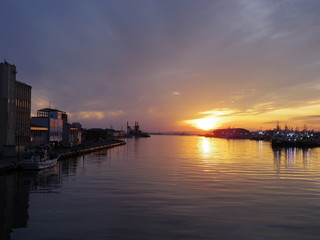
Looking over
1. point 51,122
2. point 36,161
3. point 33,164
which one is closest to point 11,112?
point 36,161

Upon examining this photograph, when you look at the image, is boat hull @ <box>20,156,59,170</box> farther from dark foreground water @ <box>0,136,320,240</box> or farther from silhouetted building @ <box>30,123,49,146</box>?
silhouetted building @ <box>30,123,49,146</box>

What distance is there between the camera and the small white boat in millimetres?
54969

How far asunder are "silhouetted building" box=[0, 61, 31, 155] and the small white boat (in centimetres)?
700

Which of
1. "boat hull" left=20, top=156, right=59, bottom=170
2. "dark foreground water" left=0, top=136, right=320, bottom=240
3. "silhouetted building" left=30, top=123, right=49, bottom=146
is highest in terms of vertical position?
"silhouetted building" left=30, top=123, right=49, bottom=146

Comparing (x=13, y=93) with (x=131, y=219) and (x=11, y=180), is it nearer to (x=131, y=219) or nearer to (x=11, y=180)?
(x=11, y=180)

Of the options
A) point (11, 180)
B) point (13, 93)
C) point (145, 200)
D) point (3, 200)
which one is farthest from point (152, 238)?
point (13, 93)

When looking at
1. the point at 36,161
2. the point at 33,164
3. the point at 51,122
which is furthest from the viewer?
the point at 51,122

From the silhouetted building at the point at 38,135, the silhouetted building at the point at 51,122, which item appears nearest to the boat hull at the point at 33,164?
the silhouetted building at the point at 38,135

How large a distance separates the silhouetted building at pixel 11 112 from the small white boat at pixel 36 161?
700 centimetres

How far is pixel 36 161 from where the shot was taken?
5697cm

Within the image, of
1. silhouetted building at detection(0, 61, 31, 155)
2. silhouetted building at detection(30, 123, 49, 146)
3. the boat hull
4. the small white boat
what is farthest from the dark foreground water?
silhouetted building at detection(30, 123, 49, 146)

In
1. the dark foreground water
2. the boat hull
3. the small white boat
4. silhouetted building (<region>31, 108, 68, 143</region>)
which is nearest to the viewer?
the dark foreground water

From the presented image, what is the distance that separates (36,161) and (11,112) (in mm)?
21288

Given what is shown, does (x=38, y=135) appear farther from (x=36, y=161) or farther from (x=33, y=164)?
(x=33, y=164)
